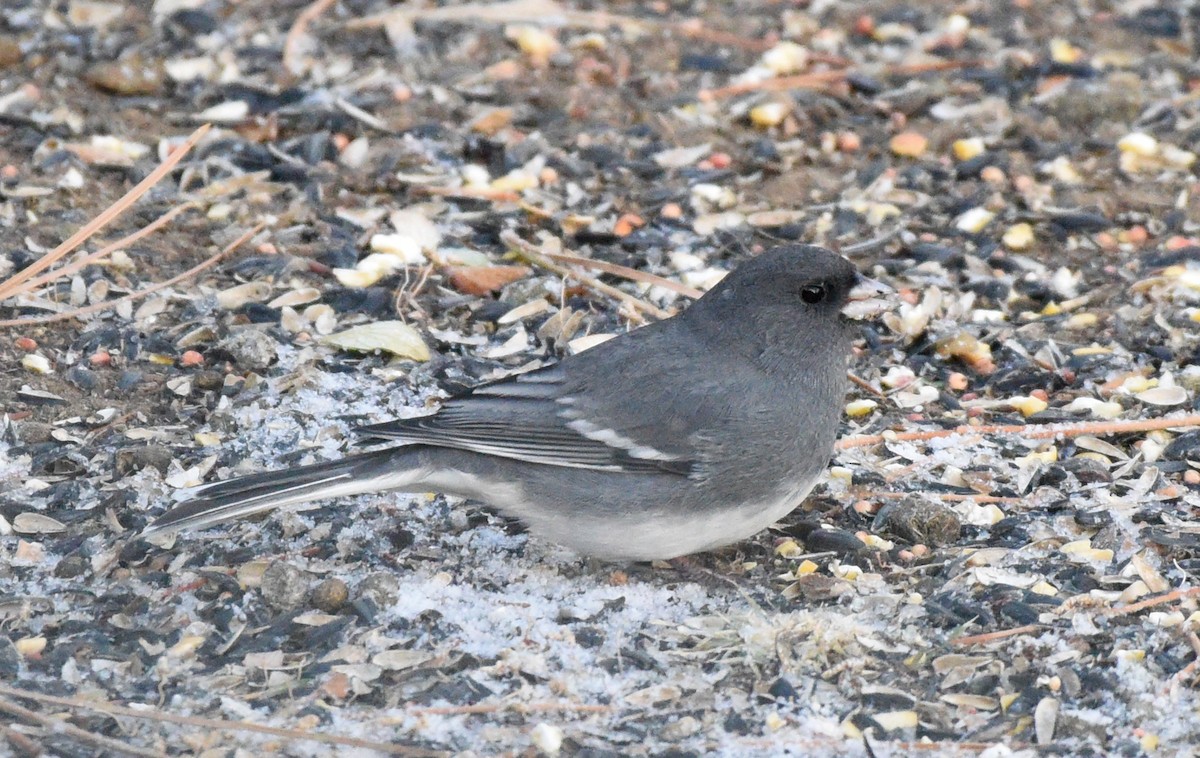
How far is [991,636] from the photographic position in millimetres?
3100

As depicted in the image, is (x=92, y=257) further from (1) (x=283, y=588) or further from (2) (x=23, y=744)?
(2) (x=23, y=744)

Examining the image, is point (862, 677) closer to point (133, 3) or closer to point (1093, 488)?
point (1093, 488)

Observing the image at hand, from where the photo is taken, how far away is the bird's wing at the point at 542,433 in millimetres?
3273

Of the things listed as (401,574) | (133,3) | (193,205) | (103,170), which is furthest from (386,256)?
(133,3)

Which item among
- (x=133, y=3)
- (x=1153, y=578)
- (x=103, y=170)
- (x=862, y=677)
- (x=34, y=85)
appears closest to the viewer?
(x=862, y=677)

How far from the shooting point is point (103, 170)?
4719mm

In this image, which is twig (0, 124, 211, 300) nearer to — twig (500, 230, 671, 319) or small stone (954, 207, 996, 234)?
twig (500, 230, 671, 319)

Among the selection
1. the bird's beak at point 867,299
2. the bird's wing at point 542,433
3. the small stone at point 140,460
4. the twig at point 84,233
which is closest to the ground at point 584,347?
the small stone at point 140,460

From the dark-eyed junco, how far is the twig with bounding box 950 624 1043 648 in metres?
0.44

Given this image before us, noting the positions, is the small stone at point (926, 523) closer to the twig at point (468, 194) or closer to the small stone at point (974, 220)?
the small stone at point (974, 220)

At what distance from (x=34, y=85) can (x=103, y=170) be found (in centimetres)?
58

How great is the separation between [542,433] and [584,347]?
81cm

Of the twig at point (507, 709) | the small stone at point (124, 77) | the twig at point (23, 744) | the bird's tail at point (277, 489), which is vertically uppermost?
the small stone at point (124, 77)

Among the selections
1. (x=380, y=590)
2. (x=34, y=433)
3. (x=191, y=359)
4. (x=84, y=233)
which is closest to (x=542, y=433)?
(x=380, y=590)
